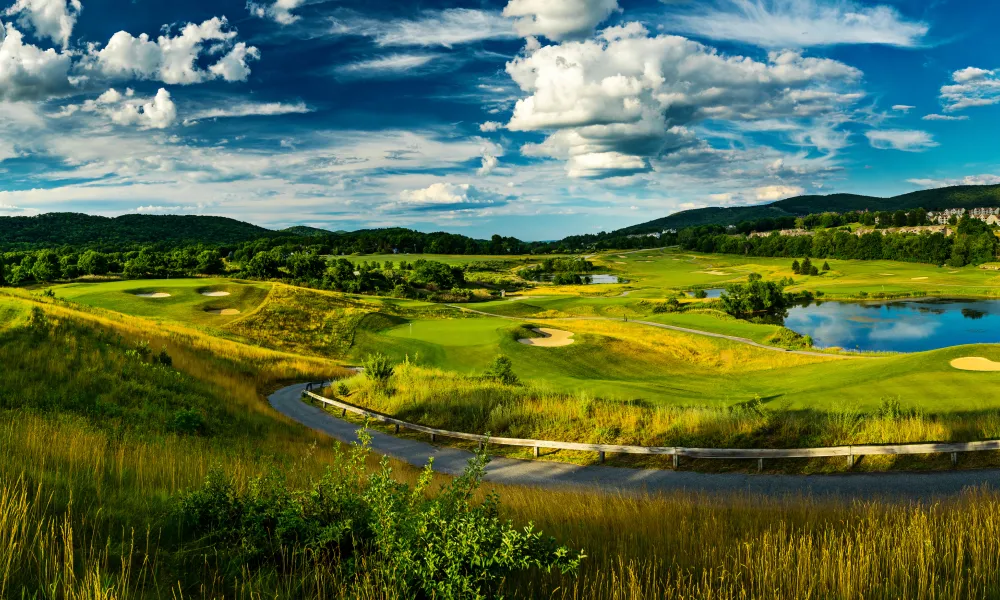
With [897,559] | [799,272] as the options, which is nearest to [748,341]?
[897,559]

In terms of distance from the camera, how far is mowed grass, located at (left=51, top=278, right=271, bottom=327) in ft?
175

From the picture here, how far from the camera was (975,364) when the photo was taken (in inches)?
1048

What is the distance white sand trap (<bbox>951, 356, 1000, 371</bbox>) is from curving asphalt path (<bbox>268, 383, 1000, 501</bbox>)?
1876 cm

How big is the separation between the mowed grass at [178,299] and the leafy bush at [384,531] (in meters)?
52.3

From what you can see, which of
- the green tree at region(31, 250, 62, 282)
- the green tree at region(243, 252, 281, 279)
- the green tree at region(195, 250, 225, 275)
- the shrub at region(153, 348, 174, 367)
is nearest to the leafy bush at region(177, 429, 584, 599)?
the shrub at region(153, 348, 174, 367)

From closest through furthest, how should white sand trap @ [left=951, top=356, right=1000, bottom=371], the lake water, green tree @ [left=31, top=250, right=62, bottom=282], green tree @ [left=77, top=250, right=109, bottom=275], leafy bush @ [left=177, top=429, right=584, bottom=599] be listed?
leafy bush @ [left=177, top=429, right=584, bottom=599]
white sand trap @ [left=951, top=356, right=1000, bottom=371]
the lake water
green tree @ [left=31, top=250, right=62, bottom=282]
green tree @ [left=77, top=250, right=109, bottom=275]

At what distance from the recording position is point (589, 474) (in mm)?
14023

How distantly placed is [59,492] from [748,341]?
58.0 m

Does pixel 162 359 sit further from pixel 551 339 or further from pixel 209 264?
pixel 209 264

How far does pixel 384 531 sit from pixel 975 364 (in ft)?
110

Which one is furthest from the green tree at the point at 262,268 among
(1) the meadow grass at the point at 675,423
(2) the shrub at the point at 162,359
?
(1) the meadow grass at the point at 675,423

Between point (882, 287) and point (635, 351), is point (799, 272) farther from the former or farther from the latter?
point (635, 351)

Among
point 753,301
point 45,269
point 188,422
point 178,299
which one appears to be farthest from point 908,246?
point 45,269

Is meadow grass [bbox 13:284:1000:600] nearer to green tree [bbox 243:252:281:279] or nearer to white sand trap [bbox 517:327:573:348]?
white sand trap [bbox 517:327:573:348]
